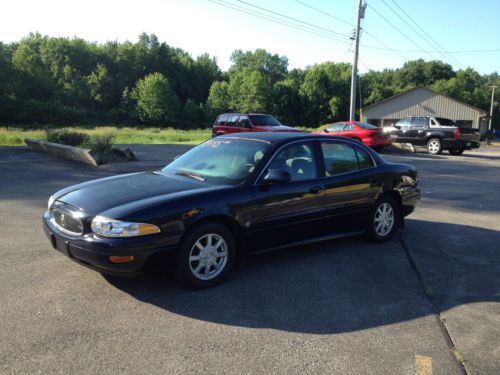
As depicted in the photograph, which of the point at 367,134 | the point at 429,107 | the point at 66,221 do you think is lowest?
the point at 66,221

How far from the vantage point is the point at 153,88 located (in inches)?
3216

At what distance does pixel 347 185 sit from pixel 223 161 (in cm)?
165

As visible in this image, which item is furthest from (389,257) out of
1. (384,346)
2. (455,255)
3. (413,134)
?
(413,134)

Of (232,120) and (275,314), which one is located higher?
(232,120)

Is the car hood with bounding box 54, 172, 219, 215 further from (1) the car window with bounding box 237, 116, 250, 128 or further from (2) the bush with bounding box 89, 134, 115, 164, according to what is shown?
(1) the car window with bounding box 237, 116, 250, 128

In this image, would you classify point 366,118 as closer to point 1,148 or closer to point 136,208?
point 1,148

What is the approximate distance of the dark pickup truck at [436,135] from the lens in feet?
Answer: 72.7

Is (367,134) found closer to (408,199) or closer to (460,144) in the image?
(460,144)

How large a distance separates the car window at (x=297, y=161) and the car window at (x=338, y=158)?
22cm

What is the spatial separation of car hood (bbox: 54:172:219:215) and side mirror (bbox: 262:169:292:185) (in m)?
0.56

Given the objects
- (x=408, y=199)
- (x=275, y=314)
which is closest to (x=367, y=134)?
(x=408, y=199)

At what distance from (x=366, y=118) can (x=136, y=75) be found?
58321 millimetres

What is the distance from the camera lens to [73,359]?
300cm

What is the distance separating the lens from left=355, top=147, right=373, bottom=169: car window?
236 inches
